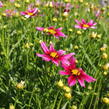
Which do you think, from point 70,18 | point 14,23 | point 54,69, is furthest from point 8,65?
point 70,18

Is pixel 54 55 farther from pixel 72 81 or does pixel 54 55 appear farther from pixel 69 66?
pixel 72 81

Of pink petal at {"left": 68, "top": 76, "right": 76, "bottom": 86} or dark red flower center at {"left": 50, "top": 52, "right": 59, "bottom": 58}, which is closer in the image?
pink petal at {"left": 68, "top": 76, "right": 76, "bottom": 86}

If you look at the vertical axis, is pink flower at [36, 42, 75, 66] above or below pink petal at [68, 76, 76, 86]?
above

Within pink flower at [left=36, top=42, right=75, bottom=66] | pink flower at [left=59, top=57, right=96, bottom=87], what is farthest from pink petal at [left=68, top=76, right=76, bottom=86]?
pink flower at [left=36, top=42, right=75, bottom=66]

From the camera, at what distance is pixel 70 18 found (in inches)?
103

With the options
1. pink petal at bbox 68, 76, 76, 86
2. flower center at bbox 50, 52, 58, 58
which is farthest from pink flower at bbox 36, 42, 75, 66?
pink petal at bbox 68, 76, 76, 86

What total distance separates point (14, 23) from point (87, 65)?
0.83m

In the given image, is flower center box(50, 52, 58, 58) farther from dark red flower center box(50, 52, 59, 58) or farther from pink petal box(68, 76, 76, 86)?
pink petal box(68, 76, 76, 86)

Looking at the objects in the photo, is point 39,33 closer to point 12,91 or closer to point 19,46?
point 19,46

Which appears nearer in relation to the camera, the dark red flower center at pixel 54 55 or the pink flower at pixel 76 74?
the pink flower at pixel 76 74

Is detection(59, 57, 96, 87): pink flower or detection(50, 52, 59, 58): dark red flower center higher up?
detection(50, 52, 59, 58): dark red flower center

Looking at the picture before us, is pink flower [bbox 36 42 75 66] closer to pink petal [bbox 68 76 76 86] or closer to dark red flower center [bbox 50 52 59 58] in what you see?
dark red flower center [bbox 50 52 59 58]

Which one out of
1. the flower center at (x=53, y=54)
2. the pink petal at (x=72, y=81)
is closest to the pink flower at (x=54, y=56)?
the flower center at (x=53, y=54)

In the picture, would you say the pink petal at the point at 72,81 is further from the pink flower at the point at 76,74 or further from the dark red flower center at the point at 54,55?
the dark red flower center at the point at 54,55
